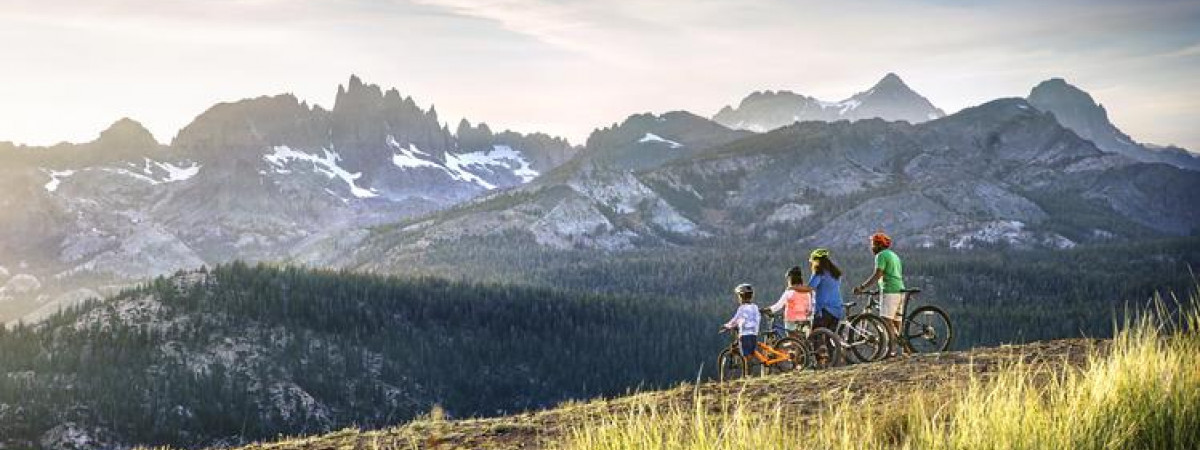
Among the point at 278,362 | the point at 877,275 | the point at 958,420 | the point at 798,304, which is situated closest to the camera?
the point at 958,420

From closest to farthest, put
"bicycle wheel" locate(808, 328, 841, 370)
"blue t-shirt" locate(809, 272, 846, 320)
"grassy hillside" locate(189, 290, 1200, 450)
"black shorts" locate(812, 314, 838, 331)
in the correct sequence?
"grassy hillside" locate(189, 290, 1200, 450)
"bicycle wheel" locate(808, 328, 841, 370)
"blue t-shirt" locate(809, 272, 846, 320)
"black shorts" locate(812, 314, 838, 331)

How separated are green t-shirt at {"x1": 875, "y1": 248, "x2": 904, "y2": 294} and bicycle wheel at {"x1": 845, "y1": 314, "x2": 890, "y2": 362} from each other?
0.88 metres

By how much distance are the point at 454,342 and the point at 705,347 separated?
55777mm

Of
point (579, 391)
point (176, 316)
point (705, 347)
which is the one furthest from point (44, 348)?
point (705, 347)

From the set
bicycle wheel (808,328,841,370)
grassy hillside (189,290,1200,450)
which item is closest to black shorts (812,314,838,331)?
bicycle wheel (808,328,841,370)

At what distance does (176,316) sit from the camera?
539 ft

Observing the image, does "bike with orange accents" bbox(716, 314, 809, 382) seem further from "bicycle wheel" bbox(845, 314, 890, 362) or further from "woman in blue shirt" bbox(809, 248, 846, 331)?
"bicycle wheel" bbox(845, 314, 890, 362)

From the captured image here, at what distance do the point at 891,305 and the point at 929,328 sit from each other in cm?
113

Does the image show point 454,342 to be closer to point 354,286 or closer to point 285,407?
point 354,286

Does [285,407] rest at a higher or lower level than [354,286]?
lower

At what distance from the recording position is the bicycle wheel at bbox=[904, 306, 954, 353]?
22641 mm

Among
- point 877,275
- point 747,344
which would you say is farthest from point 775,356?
point 877,275

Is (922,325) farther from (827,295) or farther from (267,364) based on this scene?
(267,364)

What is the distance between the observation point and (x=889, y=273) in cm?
2261
